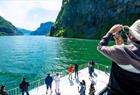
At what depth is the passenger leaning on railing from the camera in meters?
2.60

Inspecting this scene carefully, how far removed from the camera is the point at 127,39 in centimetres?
274

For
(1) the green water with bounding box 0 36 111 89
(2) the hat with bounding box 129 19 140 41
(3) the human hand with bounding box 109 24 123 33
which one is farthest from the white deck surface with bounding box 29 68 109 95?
(2) the hat with bounding box 129 19 140 41

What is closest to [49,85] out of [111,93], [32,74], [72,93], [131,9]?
[72,93]

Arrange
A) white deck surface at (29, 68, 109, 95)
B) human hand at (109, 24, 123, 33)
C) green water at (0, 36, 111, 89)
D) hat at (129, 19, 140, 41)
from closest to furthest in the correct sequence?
hat at (129, 19, 140, 41)
human hand at (109, 24, 123, 33)
white deck surface at (29, 68, 109, 95)
green water at (0, 36, 111, 89)

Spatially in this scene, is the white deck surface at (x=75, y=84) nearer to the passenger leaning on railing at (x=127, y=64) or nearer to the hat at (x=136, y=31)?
the passenger leaning on railing at (x=127, y=64)

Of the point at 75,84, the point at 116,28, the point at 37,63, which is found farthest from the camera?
the point at 37,63

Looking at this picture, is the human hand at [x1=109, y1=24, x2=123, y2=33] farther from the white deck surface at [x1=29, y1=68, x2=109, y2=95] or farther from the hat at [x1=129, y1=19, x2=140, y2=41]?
the white deck surface at [x1=29, y1=68, x2=109, y2=95]

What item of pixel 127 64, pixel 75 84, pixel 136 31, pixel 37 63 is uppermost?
pixel 136 31

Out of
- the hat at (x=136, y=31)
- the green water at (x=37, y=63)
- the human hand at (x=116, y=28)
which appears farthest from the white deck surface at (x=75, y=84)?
the hat at (x=136, y=31)

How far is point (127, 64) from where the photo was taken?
2633 mm

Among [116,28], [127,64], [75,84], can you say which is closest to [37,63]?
[75,84]

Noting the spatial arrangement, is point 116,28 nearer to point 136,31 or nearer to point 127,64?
point 136,31

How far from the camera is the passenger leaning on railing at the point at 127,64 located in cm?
260

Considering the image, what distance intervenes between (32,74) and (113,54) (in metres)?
57.3
